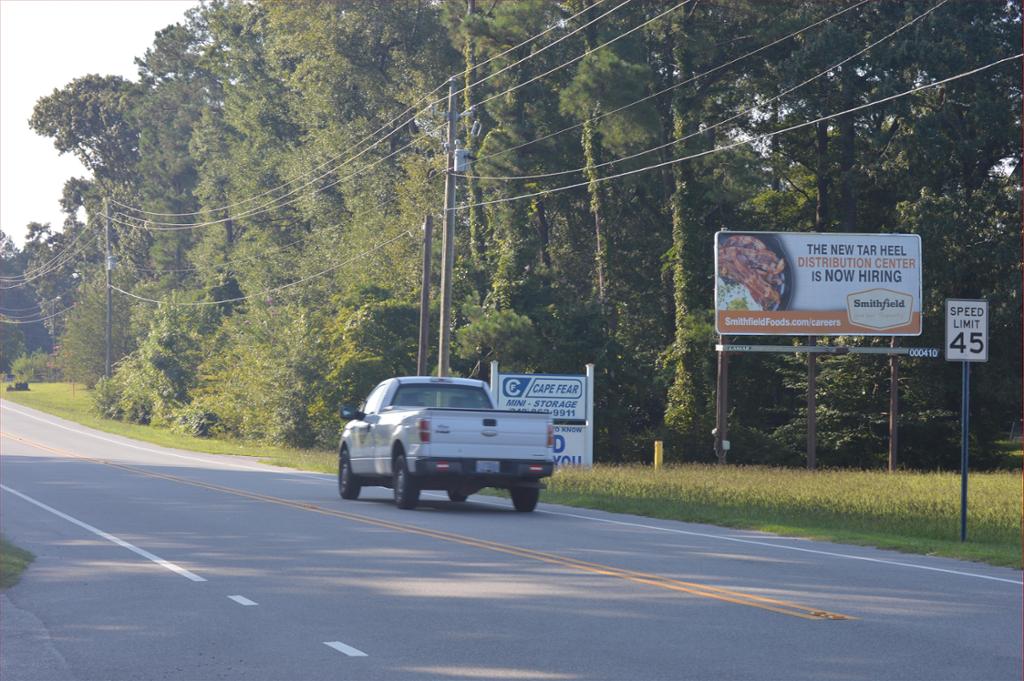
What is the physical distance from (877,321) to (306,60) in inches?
1442

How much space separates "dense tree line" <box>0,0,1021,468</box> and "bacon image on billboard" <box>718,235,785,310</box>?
868 centimetres

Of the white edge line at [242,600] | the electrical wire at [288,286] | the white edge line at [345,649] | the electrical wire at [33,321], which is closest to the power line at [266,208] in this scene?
the electrical wire at [288,286]

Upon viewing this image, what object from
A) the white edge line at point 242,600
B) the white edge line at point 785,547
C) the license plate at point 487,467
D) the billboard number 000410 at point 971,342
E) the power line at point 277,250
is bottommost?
the white edge line at point 242,600

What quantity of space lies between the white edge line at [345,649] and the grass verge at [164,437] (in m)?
26.8

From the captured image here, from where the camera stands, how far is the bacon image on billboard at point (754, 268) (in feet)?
134

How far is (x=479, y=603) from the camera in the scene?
11.3 m

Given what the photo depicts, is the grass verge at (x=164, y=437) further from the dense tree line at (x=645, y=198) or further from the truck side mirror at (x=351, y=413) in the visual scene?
the truck side mirror at (x=351, y=413)

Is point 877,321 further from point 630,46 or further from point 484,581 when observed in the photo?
point 484,581

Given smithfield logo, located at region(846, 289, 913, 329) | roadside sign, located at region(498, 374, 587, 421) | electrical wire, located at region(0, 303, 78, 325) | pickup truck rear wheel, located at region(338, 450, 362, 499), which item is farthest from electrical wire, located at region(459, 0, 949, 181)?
electrical wire, located at region(0, 303, 78, 325)

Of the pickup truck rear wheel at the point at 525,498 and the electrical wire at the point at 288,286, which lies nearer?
the pickup truck rear wheel at the point at 525,498

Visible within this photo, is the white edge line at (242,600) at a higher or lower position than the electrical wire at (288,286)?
lower

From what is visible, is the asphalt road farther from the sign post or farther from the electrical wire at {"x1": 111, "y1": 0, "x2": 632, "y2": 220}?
the electrical wire at {"x1": 111, "y1": 0, "x2": 632, "y2": 220}

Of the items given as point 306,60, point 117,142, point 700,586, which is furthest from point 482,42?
point 117,142

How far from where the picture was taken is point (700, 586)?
1238cm
